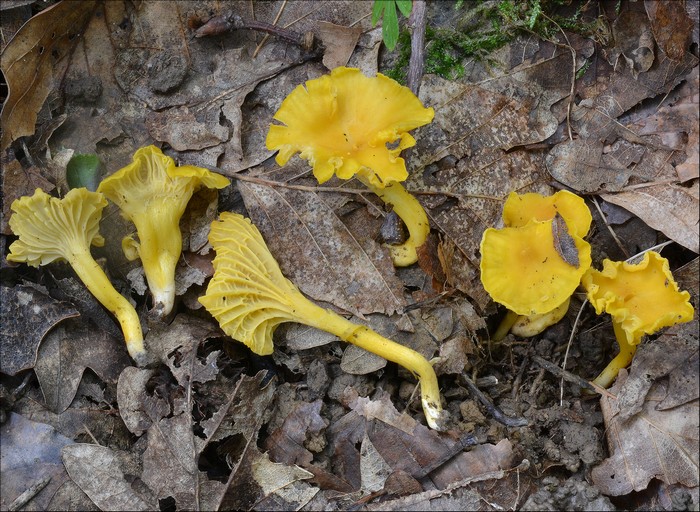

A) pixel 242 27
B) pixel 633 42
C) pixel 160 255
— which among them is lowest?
pixel 160 255

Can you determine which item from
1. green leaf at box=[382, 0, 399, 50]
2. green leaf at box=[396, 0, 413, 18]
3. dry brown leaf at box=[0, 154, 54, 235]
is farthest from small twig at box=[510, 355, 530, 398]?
dry brown leaf at box=[0, 154, 54, 235]

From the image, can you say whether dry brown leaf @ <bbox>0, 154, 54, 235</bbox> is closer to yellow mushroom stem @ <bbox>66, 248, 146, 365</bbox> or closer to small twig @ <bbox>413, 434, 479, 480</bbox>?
yellow mushroom stem @ <bbox>66, 248, 146, 365</bbox>

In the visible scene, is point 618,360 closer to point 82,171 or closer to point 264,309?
point 264,309

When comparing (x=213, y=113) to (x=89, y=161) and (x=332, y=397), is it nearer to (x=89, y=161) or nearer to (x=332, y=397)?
(x=89, y=161)

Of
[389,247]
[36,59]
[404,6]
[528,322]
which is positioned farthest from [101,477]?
[404,6]

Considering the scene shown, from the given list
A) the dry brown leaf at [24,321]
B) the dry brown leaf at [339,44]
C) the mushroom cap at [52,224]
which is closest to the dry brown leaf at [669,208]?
the dry brown leaf at [339,44]

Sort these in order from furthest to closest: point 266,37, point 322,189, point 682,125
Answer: point 266,37 → point 322,189 → point 682,125
